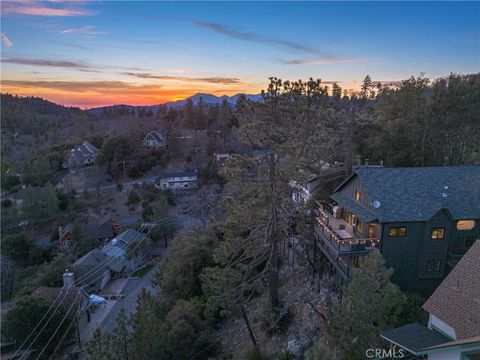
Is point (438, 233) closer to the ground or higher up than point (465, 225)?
closer to the ground

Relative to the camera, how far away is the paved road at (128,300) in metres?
22.8

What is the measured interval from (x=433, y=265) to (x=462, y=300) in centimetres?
570

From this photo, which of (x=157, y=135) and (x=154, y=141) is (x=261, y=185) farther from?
(x=157, y=135)

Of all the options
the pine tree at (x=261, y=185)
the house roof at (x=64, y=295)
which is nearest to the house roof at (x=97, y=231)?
the house roof at (x=64, y=295)

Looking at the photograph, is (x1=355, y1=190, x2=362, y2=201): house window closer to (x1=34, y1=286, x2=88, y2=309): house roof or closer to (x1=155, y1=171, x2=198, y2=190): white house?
(x1=34, y1=286, x2=88, y2=309): house roof

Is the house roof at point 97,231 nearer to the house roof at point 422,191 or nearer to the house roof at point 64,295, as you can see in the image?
the house roof at point 64,295

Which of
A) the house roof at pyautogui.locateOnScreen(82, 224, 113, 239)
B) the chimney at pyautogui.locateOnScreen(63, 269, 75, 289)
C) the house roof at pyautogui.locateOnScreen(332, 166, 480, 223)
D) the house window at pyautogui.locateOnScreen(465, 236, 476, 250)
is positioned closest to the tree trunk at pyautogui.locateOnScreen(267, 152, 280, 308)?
the house roof at pyautogui.locateOnScreen(332, 166, 480, 223)

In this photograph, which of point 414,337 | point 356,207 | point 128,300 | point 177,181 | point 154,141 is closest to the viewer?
point 414,337

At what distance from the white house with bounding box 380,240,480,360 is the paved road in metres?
18.6

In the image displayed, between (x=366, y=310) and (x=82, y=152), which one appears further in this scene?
(x=82, y=152)

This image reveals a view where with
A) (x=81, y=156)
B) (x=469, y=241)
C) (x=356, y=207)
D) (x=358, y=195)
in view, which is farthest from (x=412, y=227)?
(x=81, y=156)

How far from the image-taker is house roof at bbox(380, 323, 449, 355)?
8.38 meters

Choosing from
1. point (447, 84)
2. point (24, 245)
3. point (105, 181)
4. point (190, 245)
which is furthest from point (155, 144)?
point (447, 84)

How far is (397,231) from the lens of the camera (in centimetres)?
1366
